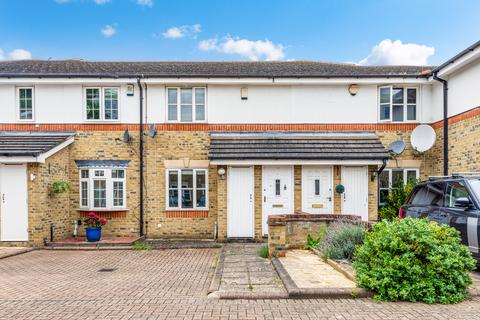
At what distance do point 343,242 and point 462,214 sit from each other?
7.90 feet

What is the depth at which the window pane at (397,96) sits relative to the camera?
12.0 meters

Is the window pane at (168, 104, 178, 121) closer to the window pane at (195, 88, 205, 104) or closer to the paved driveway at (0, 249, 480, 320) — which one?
the window pane at (195, 88, 205, 104)

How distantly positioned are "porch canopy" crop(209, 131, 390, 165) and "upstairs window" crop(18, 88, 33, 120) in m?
6.60

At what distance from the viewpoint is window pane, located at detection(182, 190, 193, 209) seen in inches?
453

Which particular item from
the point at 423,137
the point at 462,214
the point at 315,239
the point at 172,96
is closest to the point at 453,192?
the point at 462,214

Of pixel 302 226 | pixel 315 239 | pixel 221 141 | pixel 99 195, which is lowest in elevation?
pixel 315 239

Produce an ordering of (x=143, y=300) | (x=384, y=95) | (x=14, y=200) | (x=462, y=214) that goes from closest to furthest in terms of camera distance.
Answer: (x=143, y=300), (x=462, y=214), (x=14, y=200), (x=384, y=95)

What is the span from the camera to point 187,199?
11.5m

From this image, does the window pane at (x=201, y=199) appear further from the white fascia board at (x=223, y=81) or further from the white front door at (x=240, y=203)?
the white fascia board at (x=223, y=81)

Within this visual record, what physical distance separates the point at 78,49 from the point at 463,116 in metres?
17.8

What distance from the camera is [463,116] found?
10.1 meters

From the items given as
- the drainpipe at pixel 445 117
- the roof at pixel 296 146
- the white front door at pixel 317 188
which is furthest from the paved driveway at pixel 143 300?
the drainpipe at pixel 445 117

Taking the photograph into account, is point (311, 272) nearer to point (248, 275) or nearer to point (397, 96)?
point (248, 275)

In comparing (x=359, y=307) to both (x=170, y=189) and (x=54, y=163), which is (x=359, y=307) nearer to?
(x=170, y=189)
